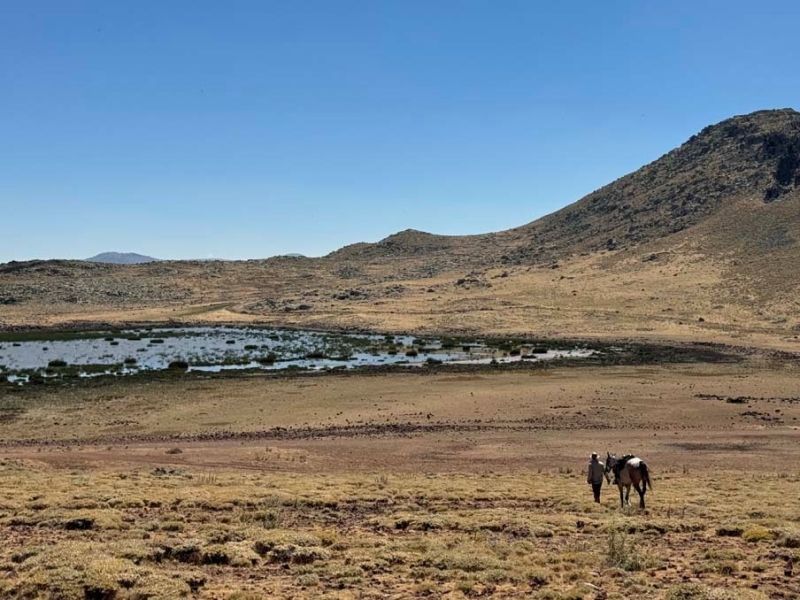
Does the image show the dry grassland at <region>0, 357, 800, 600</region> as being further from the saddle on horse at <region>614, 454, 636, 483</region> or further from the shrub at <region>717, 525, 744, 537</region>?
the saddle on horse at <region>614, 454, 636, 483</region>

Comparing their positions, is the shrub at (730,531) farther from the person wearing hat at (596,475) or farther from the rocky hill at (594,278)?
the rocky hill at (594,278)

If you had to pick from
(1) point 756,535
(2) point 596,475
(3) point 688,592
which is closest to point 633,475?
(2) point 596,475

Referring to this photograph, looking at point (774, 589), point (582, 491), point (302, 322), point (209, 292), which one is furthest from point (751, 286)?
point (209, 292)

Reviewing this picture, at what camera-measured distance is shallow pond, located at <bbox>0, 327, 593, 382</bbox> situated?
60.2m

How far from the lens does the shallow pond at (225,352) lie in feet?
197

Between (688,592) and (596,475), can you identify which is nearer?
(688,592)

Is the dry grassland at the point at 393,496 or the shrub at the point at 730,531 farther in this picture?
the shrub at the point at 730,531

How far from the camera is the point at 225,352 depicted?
70875mm

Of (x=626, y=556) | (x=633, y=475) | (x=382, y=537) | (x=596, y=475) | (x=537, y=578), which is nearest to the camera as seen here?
(x=537, y=578)

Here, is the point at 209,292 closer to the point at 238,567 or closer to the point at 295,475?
the point at 295,475

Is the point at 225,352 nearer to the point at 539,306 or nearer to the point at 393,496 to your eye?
the point at 393,496

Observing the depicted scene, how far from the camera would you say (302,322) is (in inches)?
4242

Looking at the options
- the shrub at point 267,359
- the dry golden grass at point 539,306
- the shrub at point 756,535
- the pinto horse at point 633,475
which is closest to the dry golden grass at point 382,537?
the shrub at point 756,535

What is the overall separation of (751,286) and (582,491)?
10011cm
